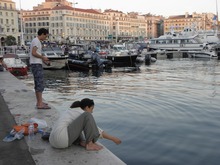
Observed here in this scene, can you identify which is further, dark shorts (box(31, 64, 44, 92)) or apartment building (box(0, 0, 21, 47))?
apartment building (box(0, 0, 21, 47))

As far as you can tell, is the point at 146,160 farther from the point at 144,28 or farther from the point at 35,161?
the point at 144,28

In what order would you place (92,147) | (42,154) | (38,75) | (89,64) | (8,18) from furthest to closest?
(8,18) → (89,64) → (38,75) → (92,147) → (42,154)

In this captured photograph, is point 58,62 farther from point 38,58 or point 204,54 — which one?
point 204,54

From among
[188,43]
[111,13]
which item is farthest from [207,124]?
[111,13]

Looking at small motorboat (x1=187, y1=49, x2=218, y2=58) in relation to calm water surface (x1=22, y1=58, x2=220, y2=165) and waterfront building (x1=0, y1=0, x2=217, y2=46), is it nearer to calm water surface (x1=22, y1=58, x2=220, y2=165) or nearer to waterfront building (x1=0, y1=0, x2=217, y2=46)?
calm water surface (x1=22, y1=58, x2=220, y2=165)

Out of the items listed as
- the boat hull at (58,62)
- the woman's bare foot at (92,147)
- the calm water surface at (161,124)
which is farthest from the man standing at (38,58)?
the boat hull at (58,62)

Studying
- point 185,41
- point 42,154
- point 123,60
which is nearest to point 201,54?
point 185,41

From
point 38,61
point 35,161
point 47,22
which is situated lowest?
point 35,161

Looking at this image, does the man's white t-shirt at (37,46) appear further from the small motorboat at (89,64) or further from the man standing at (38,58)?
the small motorboat at (89,64)

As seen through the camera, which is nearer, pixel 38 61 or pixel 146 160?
pixel 146 160

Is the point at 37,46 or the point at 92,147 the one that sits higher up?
the point at 37,46

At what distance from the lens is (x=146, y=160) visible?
631cm

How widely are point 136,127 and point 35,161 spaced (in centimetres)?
453

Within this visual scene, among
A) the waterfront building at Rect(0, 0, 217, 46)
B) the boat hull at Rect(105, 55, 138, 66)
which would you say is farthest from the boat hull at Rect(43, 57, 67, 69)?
the waterfront building at Rect(0, 0, 217, 46)
